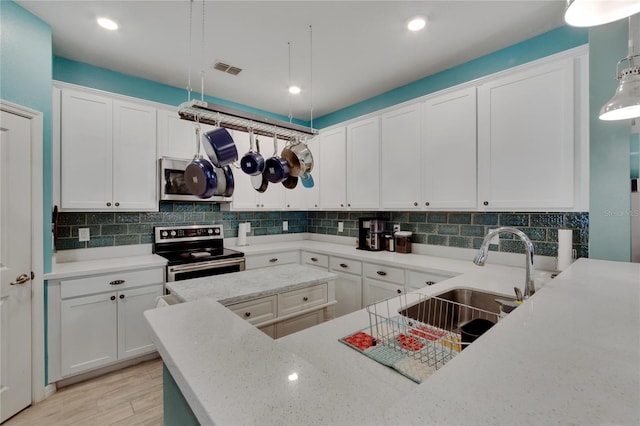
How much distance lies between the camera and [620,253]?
1773 millimetres

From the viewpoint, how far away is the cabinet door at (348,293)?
294 centimetres

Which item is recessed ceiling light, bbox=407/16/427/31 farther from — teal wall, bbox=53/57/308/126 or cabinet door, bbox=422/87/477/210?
teal wall, bbox=53/57/308/126

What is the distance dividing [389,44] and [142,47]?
2.11 metres

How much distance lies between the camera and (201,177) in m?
1.47

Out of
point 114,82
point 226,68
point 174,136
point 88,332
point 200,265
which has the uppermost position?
point 226,68

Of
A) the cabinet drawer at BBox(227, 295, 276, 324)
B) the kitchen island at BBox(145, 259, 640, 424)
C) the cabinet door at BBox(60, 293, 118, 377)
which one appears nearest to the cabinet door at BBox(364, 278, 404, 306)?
the cabinet drawer at BBox(227, 295, 276, 324)

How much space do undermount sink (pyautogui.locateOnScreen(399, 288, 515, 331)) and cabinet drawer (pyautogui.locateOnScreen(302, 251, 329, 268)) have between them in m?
1.74

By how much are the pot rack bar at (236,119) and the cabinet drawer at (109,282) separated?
5.67 ft

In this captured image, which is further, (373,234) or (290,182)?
(373,234)

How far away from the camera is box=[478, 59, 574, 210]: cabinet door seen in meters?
1.93

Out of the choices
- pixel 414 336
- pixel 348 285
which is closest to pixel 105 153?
pixel 348 285

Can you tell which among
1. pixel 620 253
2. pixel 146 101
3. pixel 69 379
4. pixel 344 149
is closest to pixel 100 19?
pixel 146 101

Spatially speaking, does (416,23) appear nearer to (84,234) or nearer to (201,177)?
(201,177)

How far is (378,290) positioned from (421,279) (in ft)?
1.56
